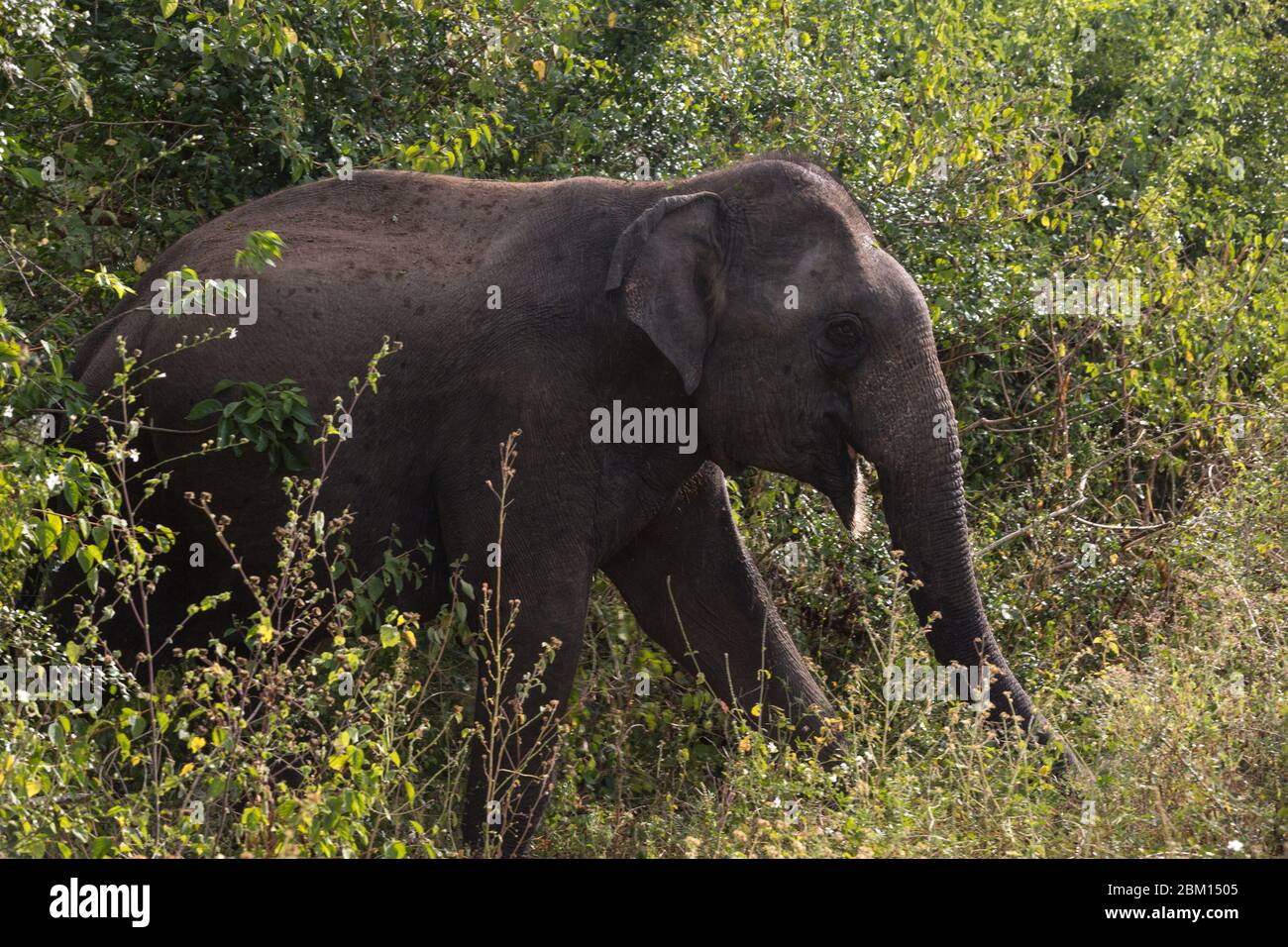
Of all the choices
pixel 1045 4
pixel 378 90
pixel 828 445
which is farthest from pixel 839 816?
pixel 1045 4

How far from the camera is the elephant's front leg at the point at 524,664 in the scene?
20.9 ft

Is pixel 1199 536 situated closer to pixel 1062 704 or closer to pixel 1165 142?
pixel 1062 704

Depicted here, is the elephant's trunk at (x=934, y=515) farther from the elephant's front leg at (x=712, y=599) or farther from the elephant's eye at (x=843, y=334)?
the elephant's front leg at (x=712, y=599)

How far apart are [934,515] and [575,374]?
1.43m

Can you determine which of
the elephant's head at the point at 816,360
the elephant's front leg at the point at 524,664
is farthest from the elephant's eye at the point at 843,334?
the elephant's front leg at the point at 524,664

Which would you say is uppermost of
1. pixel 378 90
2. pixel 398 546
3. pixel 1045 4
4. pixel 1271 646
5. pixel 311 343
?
pixel 1045 4

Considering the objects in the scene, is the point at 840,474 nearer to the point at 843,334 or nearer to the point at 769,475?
the point at 843,334

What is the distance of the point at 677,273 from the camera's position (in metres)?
6.52

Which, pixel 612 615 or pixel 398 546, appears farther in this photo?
pixel 612 615

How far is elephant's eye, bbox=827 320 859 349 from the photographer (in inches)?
257

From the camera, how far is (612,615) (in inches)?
315

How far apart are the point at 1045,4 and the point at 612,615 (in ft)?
20.4

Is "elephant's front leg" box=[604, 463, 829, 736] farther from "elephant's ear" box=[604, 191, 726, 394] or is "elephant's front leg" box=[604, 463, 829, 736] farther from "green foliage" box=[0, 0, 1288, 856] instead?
"elephant's ear" box=[604, 191, 726, 394]

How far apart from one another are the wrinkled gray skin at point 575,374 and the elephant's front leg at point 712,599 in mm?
259
